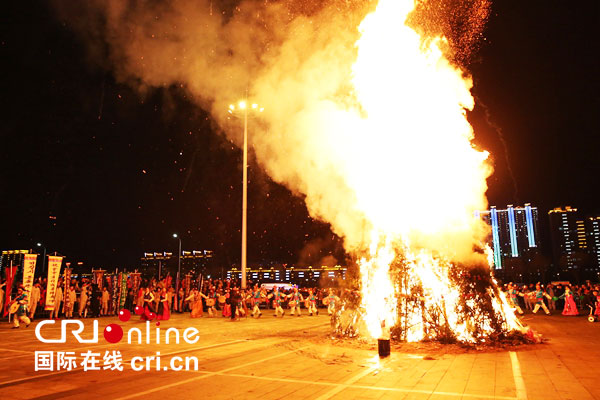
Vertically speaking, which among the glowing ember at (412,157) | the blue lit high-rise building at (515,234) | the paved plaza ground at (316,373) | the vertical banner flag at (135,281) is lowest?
the paved plaza ground at (316,373)

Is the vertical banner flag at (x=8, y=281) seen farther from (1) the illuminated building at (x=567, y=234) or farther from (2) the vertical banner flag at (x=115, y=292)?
(1) the illuminated building at (x=567, y=234)

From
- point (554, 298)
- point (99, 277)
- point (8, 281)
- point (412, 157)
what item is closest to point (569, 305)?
point (554, 298)

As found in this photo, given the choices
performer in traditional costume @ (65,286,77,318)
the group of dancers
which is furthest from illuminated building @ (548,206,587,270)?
performer in traditional costume @ (65,286,77,318)

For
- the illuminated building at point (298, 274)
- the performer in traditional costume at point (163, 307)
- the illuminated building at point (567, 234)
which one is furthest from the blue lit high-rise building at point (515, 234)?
the performer in traditional costume at point (163, 307)

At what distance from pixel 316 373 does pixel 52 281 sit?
15620mm

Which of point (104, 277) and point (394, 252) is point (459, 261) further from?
point (104, 277)

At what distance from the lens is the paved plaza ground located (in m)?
6.19

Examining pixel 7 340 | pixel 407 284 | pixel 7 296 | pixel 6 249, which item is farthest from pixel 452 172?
pixel 6 249

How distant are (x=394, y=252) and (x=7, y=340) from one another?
1081cm

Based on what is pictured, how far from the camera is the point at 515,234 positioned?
363 feet

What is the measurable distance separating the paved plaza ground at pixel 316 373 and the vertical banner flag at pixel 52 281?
7738 millimetres

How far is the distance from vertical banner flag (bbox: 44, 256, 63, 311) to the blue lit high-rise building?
10011 centimetres

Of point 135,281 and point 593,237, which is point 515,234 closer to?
point 593,237

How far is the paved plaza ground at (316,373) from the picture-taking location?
619 centimetres
